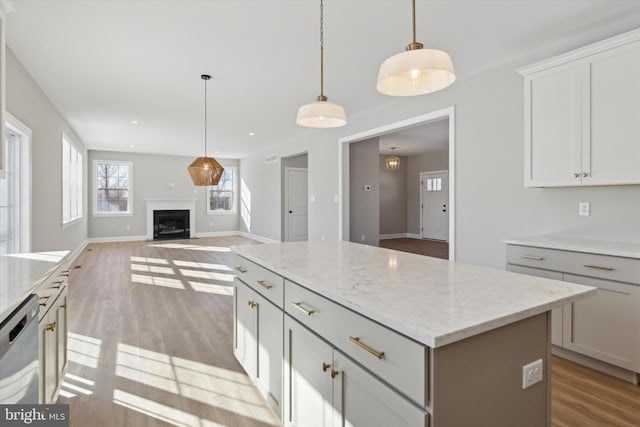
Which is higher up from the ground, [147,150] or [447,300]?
[147,150]

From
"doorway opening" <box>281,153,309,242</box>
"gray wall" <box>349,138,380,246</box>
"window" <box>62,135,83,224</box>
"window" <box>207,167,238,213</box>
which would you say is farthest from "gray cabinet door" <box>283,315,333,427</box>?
"window" <box>207,167,238,213</box>

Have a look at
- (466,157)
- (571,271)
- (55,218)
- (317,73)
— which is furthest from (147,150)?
(571,271)

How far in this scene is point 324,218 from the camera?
6.61 metres

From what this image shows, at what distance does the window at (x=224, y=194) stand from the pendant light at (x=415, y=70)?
10.1m

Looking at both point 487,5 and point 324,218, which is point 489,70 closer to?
point 487,5

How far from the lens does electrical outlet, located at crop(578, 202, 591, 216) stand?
2.90 meters

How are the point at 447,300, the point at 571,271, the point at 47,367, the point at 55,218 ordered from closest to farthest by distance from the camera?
the point at 447,300, the point at 47,367, the point at 571,271, the point at 55,218

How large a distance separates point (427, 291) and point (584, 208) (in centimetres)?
252

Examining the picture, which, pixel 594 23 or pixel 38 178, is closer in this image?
pixel 594 23

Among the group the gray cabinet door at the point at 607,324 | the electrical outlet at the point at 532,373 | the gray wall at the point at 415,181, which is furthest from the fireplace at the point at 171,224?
the electrical outlet at the point at 532,373

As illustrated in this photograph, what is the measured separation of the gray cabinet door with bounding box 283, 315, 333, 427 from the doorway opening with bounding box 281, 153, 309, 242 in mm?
7119

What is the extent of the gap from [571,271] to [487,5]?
6.82 feet

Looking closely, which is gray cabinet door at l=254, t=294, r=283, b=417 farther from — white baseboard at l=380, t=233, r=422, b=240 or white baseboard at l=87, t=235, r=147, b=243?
white baseboard at l=87, t=235, r=147, b=243

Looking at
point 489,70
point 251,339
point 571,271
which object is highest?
point 489,70
